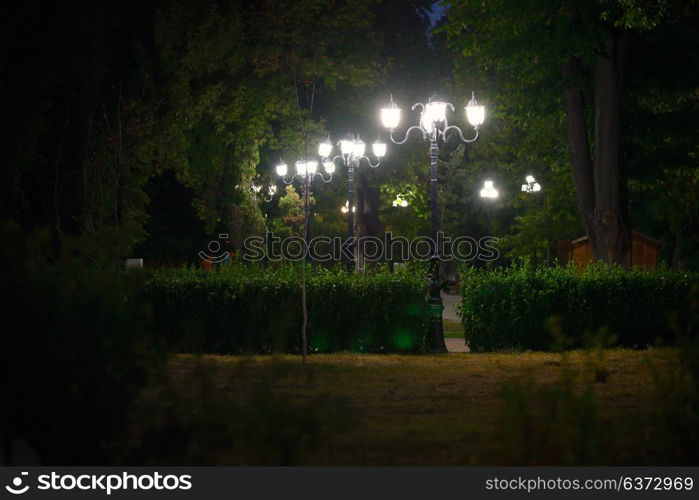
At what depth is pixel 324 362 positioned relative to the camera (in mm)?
15766

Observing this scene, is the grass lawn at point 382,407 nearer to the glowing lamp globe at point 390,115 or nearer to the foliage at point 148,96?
the foliage at point 148,96

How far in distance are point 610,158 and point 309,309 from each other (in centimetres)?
1027

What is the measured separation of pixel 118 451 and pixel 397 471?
1.89m

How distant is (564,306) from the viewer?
60.3ft

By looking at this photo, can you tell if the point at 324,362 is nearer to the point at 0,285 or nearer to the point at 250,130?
the point at 0,285

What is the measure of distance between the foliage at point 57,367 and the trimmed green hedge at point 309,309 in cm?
1038

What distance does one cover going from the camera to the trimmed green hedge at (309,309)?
696 inches

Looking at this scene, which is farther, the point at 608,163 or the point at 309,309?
the point at 608,163

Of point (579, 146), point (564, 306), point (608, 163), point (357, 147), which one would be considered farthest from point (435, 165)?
point (579, 146)

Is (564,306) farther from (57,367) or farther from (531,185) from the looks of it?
(531,185)

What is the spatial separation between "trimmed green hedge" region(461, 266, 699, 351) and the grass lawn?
3.95 ft

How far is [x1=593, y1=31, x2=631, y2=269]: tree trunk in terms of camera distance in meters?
24.7

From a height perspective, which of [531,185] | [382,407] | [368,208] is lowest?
[382,407]

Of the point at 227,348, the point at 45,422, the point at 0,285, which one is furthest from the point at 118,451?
the point at 227,348
